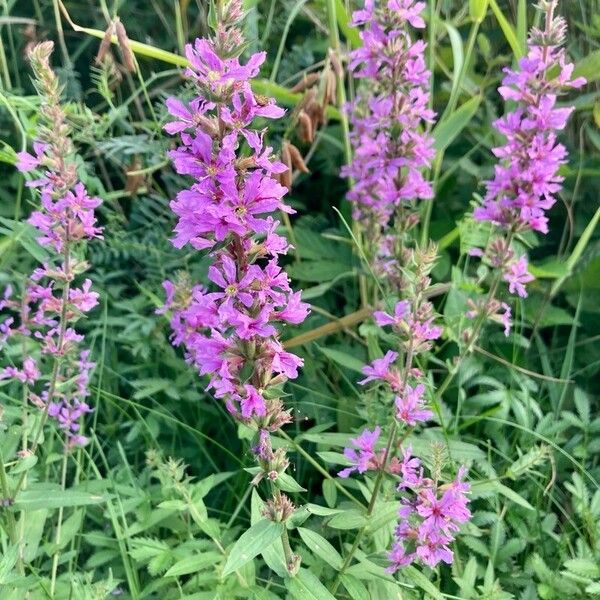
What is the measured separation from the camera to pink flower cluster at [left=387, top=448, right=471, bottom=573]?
1703 mm

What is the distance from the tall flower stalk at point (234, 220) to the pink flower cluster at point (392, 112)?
0.99 metres

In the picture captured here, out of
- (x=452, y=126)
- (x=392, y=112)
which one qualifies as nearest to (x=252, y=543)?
(x=392, y=112)

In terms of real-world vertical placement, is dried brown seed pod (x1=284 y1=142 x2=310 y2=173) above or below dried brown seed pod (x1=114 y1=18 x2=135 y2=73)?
below

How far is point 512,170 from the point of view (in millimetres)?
2127

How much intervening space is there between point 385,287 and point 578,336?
93 cm

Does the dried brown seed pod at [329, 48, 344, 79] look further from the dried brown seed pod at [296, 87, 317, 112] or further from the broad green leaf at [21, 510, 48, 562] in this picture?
the broad green leaf at [21, 510, 48, 562]

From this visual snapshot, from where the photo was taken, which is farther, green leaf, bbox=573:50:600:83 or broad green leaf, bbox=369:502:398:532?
green leaf, bbox=573:50:600:83

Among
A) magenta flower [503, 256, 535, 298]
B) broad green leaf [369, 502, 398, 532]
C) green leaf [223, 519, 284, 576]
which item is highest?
magenta flower [503, 256, 535, 298]

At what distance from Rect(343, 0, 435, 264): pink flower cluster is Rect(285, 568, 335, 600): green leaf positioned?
1238 mm

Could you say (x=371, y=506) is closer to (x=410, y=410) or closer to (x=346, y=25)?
(x=410, y=410)

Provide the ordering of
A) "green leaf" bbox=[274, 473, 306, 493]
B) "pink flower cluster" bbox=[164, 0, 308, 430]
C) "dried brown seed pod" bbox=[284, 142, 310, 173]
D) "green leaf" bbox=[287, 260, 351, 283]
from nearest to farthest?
"pink flower cluster" bbox=[164, 0, 308, 430] → "green leaf" bbox=[274, 473, 306, 493] → "dried brown seed pod" bbox=[284, 142, 310, 173] → "green leaf" bbox=[287, 260, 351, 283]

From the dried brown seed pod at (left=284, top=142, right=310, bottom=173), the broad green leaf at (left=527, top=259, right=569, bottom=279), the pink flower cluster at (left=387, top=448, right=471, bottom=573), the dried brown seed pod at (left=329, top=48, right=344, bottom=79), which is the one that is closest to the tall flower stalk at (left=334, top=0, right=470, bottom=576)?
Result: the pink flower cluster at (left=387, top=448, right=471, bottom=573)

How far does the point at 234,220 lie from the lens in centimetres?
139

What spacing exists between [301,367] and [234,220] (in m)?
1.15
